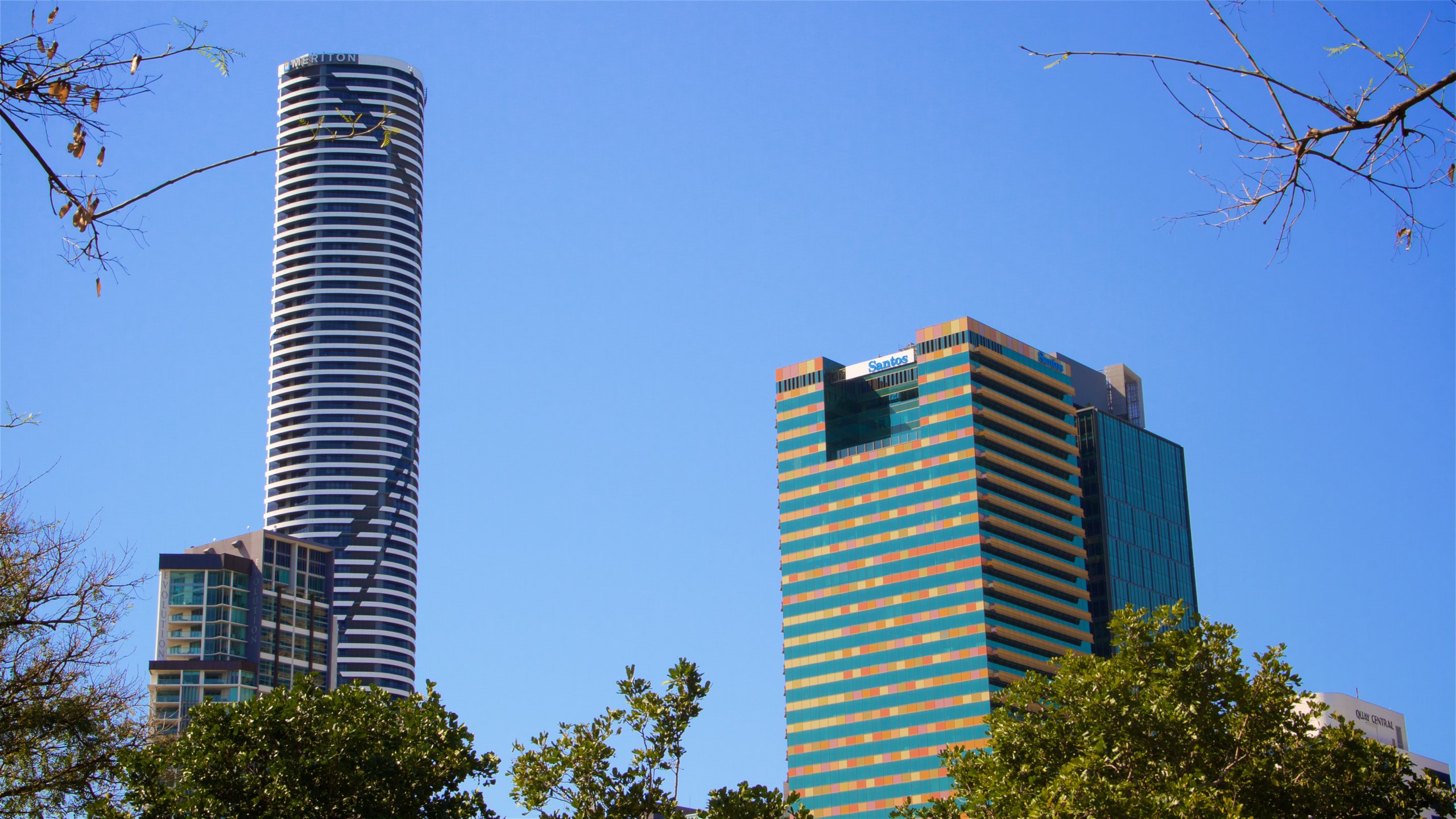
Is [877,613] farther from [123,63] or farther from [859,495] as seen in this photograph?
[123,63]

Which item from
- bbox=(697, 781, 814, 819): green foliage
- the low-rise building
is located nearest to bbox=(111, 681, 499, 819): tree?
bbox=(697, 781, 814, 819): green foliage

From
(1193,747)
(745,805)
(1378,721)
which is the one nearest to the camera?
(745,805)

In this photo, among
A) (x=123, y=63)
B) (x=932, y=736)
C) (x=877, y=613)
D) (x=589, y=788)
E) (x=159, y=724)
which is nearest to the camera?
(x=123, y=63)

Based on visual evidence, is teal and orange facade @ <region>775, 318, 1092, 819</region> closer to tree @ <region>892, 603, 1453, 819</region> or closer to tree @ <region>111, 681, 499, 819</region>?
tree @ <region>892, 603, 1453, 819</region>

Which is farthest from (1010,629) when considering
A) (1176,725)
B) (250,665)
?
(1176,725)

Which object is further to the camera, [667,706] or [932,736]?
[932,736]

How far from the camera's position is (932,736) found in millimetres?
181000

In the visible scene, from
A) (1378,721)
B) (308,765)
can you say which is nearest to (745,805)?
(308,765)

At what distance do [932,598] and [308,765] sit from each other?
509ft

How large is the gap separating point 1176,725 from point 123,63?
39.2 metres

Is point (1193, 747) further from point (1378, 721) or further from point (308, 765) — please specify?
point (1378, 721)

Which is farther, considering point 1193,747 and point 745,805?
point 1193,747

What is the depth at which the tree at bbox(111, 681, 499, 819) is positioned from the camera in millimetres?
38125

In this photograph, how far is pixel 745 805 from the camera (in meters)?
36.7
